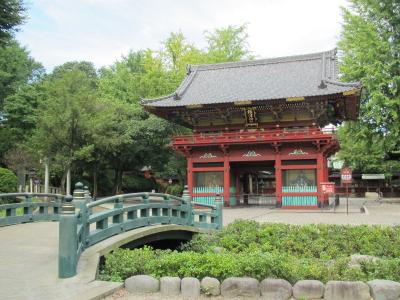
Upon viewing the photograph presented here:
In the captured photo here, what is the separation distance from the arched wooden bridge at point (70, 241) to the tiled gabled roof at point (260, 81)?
16285 mm

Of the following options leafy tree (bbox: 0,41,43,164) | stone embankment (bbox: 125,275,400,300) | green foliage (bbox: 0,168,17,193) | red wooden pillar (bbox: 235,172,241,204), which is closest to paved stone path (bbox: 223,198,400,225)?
A: red wooden pillar (bbox: 235,172,241,204)

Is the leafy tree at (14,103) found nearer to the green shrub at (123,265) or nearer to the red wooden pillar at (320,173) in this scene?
the red wooden pillar at (320,173)

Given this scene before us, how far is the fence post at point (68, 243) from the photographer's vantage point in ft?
24.6

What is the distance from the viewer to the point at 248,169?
103 ft

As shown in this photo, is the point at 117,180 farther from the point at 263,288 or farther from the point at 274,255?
the point at 263,288

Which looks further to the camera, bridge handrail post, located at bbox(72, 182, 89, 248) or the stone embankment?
bridge handrail post, located at bbox(72, 182, 89, 248)

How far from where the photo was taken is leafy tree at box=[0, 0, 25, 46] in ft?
69.8

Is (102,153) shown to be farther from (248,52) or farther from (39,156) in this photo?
(248,52)

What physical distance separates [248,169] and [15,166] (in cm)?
1684

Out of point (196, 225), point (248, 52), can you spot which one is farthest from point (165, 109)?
point (248, 52)

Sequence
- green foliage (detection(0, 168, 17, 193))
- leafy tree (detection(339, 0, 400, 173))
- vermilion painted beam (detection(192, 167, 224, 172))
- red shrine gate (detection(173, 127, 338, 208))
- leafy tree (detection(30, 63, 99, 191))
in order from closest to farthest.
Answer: green foliage (detection(0, 168, 17, 193)) → red shrine gate (detection(173, 127, 338, 208)) → leafy tree (detection(30, 63, 99, 191)) → vermilion painted beam (detection(192, 167, 224, 172)) → leafy tree (detection(339, 0, 400, 173))

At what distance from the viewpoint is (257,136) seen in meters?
27.8

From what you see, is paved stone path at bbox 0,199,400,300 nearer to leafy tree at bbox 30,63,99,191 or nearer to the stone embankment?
the stone embankment

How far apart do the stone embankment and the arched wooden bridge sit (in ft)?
2.58
